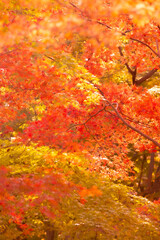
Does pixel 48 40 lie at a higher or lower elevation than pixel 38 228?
higher

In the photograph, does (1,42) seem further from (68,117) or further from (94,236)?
(94,236)

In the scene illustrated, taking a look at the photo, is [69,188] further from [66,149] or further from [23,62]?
[23,62]

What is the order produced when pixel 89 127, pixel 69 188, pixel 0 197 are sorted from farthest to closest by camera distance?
pixel 89 127 < pixel 69 188 < pixel 0 197

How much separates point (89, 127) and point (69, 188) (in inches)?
208

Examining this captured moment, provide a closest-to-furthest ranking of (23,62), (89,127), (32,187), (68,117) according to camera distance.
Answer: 1. (32,187)
2. (23,62)
3. (68,117)
4. (89,127)

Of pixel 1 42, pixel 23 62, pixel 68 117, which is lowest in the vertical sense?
pixel 68 117

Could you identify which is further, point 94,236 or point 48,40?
point 94,236

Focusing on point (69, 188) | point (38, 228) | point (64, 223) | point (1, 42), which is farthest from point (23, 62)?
point (38, 228)

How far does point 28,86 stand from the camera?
793cm

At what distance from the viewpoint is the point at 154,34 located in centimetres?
880

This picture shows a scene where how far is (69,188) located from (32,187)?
2.49ft

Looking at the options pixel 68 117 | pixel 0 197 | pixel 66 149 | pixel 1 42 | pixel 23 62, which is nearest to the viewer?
pixel 0 197

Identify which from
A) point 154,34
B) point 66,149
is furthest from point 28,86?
point 154,34

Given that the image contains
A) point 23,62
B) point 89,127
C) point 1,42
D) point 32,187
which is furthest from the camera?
point 89,127
